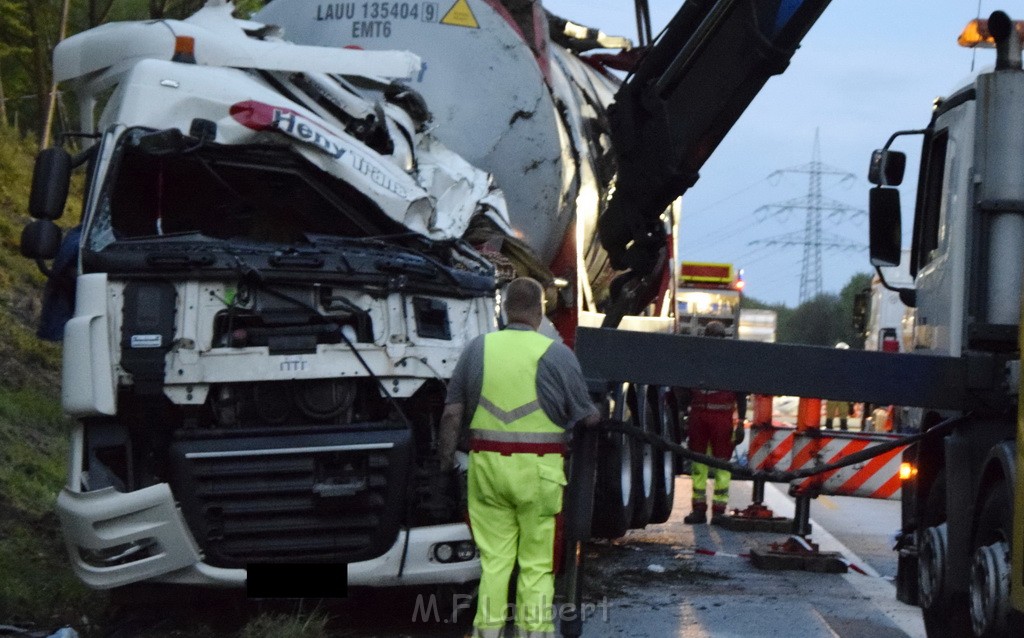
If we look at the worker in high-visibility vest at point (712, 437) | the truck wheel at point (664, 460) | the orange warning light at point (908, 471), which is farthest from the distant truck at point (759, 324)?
the orange warning light at point (908, 471)

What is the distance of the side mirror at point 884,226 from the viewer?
7.84 meters

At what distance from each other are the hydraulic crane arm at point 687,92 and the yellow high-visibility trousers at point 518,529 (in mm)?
4253

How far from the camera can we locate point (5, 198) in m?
18.8

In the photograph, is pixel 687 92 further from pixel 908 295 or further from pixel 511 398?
pixel 511 398

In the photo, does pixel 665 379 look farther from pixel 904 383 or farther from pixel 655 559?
pixel 655 559

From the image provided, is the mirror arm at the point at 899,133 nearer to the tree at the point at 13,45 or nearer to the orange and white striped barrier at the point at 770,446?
the orange and white striped barrier at the point at 770,446

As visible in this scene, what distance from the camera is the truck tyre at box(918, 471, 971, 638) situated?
280 inches

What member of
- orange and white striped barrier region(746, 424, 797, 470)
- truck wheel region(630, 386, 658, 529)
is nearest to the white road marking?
orange and white striped barrier region(746, 424, 797, 470)

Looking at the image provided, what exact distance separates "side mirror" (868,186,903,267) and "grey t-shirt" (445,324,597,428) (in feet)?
5.83

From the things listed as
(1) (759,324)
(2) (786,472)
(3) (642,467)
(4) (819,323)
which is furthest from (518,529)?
(4) (819,323)

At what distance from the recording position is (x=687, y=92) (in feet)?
35.3

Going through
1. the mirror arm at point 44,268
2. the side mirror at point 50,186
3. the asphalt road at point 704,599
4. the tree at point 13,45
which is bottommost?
the asphalt road at point 704,599

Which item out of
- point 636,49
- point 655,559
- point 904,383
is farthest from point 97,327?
point 636,49

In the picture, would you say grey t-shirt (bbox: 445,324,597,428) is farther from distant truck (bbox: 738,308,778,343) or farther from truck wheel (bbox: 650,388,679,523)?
distant truck (bbox: 738,308,778,343)
